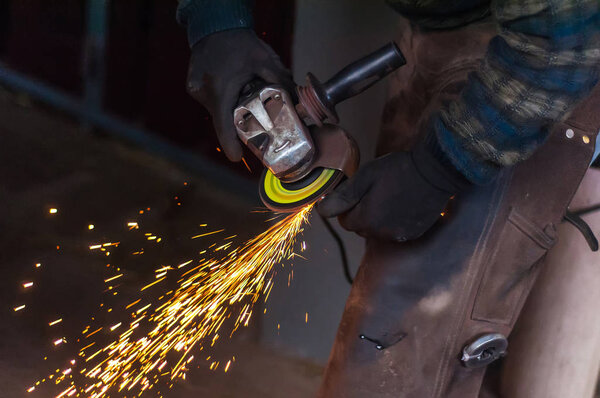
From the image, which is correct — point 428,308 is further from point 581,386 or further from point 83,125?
point 83,125

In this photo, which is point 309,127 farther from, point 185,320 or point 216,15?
point 185,320

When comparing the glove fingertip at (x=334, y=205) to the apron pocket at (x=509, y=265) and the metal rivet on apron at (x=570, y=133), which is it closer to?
the apron pocket at (x=509, y=265)

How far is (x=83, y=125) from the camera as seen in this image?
8.13ft

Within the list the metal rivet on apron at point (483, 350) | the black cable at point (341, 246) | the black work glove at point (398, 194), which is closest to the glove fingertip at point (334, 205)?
the black work glove at point (398, 194)

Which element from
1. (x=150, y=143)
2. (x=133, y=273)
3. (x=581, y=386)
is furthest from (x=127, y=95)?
(x=581, y=386)

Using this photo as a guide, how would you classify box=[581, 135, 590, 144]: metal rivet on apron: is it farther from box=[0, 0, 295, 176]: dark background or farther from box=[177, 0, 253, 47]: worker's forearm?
box=[0, 0, 295, 176]: dark background

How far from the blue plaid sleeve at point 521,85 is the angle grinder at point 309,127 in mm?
174

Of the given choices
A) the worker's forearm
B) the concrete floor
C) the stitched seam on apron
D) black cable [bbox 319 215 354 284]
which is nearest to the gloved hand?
the worker's forearm

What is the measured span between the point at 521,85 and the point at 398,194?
296 mm

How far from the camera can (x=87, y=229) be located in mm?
2402

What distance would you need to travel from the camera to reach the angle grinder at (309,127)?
120 cm

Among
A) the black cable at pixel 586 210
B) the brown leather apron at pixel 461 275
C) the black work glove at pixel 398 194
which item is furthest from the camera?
the black cable at pixel 586 210

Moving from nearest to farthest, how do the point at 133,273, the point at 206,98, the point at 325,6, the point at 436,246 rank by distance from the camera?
the point at 436,246 → the point at 206,98 → the point at 325,6 → the point at 133,273

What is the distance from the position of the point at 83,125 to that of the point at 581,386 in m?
1.96
